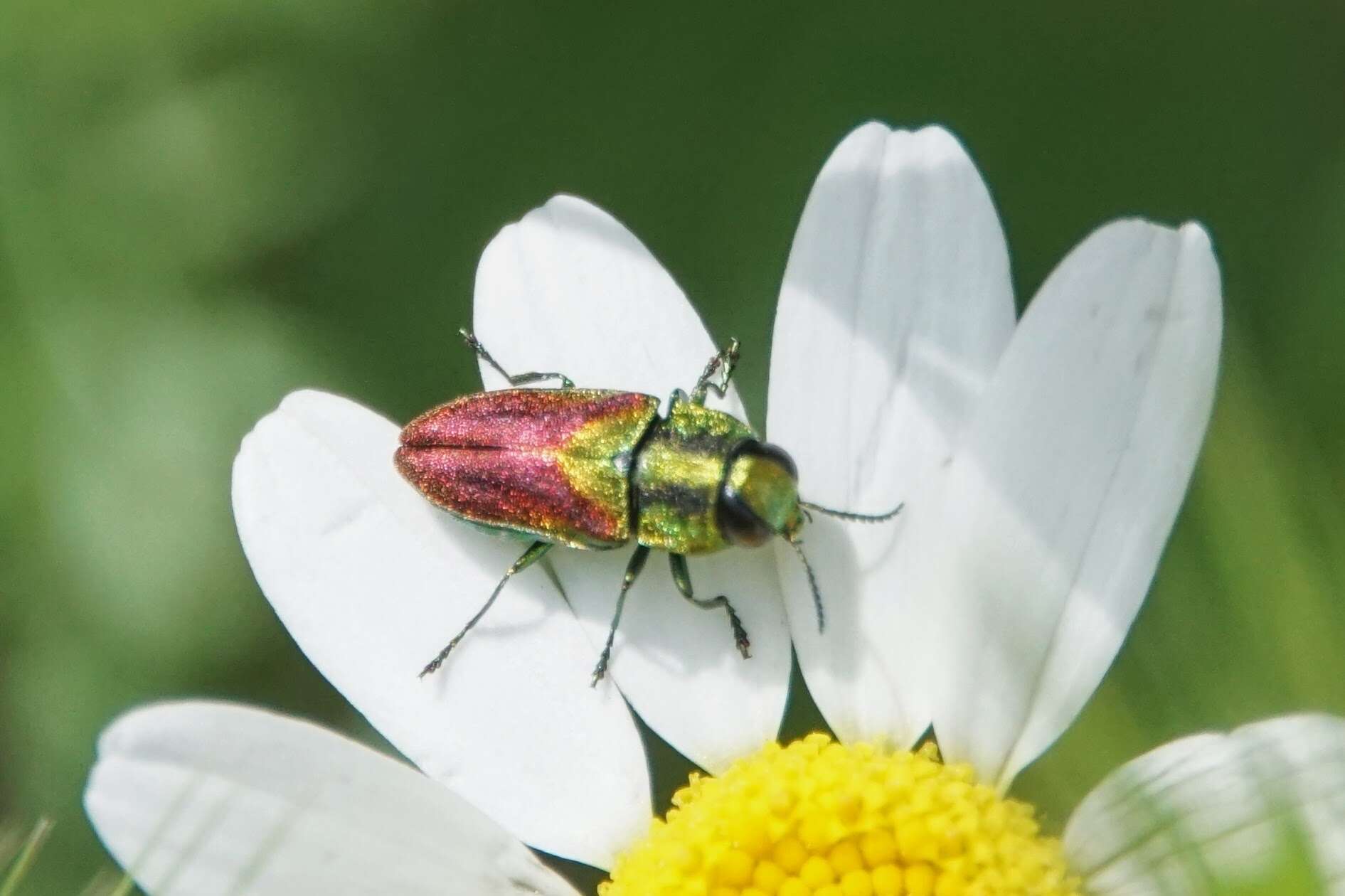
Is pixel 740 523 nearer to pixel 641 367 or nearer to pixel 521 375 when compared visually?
pixel 641 367

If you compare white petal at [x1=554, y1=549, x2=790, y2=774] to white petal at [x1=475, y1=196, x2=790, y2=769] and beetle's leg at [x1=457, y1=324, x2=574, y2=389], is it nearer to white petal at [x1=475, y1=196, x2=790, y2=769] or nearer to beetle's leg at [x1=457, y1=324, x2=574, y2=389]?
white petal at [x1=475, y1=196, x2=790, y2=769]

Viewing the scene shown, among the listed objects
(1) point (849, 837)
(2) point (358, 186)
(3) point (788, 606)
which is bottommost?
(1) point (849, 837)

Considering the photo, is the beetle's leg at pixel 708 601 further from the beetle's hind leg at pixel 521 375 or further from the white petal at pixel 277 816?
the white petal at pixel 277 816

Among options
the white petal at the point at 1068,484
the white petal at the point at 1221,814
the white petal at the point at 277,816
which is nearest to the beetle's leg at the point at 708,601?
the white petal at the point at 1068,484

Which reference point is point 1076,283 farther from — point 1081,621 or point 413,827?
point 413,827

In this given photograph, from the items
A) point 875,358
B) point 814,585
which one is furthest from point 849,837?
point 875,358

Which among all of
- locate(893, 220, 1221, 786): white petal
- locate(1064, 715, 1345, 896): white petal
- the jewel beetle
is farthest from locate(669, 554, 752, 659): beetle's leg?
locate(1064, 715, 1345, 896): white petal

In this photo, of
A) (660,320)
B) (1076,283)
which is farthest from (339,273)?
(1076,283)
